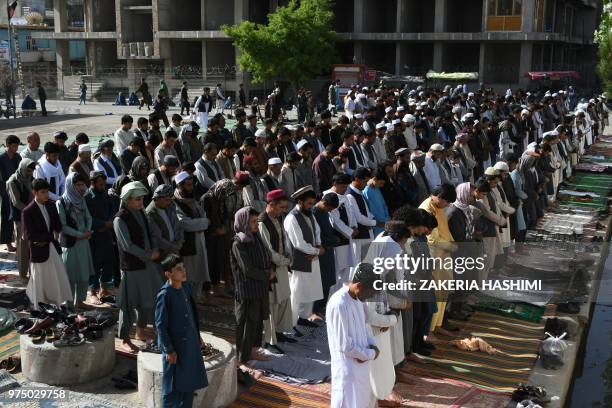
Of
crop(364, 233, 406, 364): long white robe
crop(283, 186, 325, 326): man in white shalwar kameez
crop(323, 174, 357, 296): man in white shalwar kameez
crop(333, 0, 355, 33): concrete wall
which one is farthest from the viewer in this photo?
crop(333, 0, 355, 33): concrete wall

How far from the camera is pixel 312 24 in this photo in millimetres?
30141

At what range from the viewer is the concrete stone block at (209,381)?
5402 millimetres

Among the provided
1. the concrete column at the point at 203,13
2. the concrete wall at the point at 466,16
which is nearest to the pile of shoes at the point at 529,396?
the concrete column at the point at 203,13

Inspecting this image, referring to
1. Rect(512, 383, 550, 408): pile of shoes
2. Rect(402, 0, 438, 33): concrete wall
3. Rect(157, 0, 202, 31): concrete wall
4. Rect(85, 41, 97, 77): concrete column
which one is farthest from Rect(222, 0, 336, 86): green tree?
Rect(512, 383, 550, 408): pile of shoes

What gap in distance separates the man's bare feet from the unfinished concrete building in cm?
3156

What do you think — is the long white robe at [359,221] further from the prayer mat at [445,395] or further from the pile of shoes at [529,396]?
the pile of shoes at [529,396]

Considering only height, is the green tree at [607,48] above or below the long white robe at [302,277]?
above

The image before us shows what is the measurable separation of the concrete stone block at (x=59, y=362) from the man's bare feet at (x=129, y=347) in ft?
1.82

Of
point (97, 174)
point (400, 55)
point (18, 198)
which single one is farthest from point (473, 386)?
point (400, 55)

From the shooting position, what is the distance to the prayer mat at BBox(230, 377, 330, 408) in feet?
18.7

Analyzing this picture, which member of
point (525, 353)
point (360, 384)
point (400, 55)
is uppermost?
point (400, 55)

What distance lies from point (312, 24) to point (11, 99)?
12.3 meters

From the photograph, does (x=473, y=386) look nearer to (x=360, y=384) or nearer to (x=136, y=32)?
(x=360, y=384)

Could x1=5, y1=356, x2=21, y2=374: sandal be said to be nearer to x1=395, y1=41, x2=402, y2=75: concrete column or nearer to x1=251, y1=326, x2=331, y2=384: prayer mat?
x1=251, y1=326, x2=331, y2=384: prayer mat
